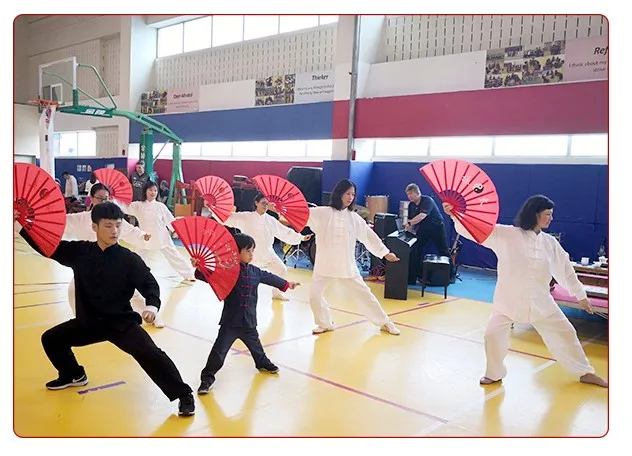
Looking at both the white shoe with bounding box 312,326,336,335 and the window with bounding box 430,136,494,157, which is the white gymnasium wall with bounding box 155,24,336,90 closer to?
the window with bounding box 430,136,494,157

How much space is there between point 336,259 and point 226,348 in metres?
1.84

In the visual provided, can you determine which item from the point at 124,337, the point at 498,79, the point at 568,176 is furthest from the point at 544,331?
the point at 498,79

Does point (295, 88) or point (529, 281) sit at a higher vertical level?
point (295, 88)

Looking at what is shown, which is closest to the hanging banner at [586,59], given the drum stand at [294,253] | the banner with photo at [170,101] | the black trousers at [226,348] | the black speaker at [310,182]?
the black speaker at [310,182]

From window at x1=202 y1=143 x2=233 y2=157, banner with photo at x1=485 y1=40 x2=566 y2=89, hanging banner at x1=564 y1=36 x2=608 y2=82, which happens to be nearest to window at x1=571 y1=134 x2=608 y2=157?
hanging banner at x1=564 y1=36 x2=608 y2=82

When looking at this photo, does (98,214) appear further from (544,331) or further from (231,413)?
(544,331)

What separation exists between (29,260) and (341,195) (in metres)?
6.67

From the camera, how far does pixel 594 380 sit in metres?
4.38

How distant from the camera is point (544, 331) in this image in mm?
4398

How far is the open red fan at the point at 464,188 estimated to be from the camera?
3.95m

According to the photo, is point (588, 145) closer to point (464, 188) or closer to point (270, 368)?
point (464, 188)

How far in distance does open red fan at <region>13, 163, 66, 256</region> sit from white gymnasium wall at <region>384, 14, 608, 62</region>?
304 inches

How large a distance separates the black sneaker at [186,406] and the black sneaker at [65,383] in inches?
36.0

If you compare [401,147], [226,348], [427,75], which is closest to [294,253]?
[401,147]
